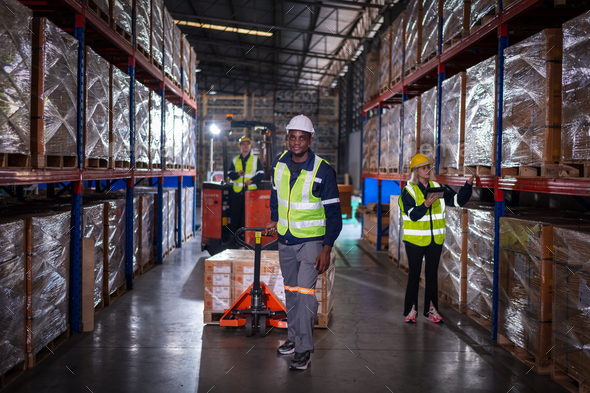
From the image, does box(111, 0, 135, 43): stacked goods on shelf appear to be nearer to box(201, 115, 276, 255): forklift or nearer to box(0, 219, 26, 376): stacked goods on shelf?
box(201, 115, 276, 255): forklift

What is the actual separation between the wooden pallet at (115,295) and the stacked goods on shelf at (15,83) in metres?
2.72

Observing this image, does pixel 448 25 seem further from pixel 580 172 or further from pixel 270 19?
pixel 270 19

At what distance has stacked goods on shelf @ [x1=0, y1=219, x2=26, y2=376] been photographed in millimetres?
3434

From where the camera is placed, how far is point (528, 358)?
423cm

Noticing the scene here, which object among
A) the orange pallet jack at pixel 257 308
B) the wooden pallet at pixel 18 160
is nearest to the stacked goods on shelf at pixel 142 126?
the orange pallet jack at pixel 257 308

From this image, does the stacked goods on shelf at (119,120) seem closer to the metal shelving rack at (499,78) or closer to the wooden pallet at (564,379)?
the metal shelving rack at (499,78)

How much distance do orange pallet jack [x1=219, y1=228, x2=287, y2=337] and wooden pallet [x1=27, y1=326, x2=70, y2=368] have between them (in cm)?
155

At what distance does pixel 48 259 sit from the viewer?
413 centimetres

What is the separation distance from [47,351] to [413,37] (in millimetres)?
6958

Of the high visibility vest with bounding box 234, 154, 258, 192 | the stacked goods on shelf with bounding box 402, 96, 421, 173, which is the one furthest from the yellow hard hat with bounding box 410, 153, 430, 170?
the high visibility vest with bounding box 234, 154, 258, 192

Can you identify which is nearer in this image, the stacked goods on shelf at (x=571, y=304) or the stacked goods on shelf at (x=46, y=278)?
the stacked goods on shelf at (x=571, y=304)

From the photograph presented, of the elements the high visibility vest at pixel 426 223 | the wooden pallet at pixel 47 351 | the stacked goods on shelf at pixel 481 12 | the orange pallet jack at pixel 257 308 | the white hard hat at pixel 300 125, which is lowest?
the wooden pallet at pixel 47 351

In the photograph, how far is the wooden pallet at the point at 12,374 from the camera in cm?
351

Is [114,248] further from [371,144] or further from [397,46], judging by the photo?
[371,144]
